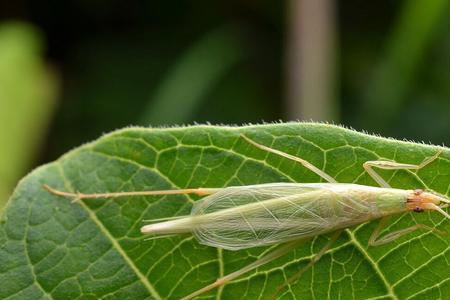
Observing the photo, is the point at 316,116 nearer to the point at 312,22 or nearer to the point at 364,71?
the point at 312,22

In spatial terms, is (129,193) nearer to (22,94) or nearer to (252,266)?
(252,266)

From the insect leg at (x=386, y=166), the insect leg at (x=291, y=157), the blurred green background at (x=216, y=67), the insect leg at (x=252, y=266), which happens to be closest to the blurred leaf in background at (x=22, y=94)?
the blurred green background at (x=216, y=67)

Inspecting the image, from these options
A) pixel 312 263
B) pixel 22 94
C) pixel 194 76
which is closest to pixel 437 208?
pixel 312 263

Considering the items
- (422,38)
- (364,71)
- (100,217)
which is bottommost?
(364,71)

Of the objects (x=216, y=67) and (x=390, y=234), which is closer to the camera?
(x=390, y=234)

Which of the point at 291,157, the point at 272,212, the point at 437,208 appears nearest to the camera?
the point at 291,157

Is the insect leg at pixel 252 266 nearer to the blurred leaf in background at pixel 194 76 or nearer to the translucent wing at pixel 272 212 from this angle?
the translucent wing at pixel 272 212

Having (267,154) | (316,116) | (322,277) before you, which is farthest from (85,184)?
(316,116)

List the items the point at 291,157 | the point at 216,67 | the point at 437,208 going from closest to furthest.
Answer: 1. the point at 291,157
2. the point at 437,208
3. the point at 216,67
